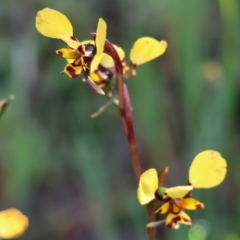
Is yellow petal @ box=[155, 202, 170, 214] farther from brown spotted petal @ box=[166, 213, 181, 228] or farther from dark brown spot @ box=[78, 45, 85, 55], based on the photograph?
dark brown spot @ box=[78, 45, 85, 55]

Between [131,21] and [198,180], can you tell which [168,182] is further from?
[198,180]

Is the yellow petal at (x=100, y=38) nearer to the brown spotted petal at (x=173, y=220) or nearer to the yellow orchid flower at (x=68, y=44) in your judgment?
the yellow orchid flower at (x=68, y=44)

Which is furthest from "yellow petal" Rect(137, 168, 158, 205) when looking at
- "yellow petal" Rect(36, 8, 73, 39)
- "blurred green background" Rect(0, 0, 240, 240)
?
"blurred green background" Rect(0, 0, 240, 240)

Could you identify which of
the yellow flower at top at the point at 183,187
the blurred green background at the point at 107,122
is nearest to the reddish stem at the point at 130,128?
the yellow flower at top at the point at 183,187

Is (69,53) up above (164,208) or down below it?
above

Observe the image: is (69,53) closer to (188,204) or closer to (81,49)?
(81,49)

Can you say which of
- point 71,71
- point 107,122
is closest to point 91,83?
point 71,71

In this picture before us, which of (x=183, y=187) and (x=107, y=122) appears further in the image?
(x=107, y=122)
